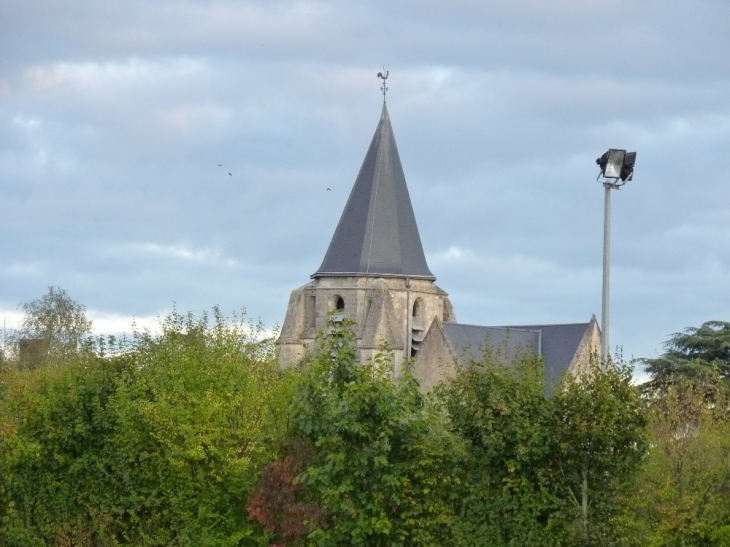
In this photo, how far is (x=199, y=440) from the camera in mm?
25219

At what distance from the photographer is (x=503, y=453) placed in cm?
2050

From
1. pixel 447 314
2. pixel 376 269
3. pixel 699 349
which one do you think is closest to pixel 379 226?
pixel 376 269

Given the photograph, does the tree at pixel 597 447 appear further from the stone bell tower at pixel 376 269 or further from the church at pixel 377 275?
the stone bell tower at pixel 376 269

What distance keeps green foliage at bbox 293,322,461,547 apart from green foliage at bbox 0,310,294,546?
2.59 metres

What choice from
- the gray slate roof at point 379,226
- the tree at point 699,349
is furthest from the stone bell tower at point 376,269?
the tree at point 699,349

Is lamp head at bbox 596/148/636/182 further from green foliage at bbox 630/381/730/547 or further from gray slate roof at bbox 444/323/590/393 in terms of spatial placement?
gray slate roof at bbox 444/323/590/393

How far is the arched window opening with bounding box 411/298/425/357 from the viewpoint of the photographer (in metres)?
70.9

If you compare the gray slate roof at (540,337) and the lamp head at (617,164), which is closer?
the lamp head at (617,164)

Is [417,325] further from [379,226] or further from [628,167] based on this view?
[628,167]

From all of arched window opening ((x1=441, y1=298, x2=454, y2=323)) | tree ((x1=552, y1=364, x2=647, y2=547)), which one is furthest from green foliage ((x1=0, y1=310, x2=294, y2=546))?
arched window opening ((x1=441, y1=298, x2=454, y2=323))

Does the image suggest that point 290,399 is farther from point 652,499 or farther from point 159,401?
point 652,499

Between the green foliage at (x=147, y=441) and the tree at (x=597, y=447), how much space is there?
5.96 m

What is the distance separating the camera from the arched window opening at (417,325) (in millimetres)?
70938

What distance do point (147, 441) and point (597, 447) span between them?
33.8 ft
